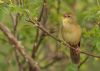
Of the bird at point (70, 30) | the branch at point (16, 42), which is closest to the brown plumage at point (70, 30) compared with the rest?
the bird at point (70, 30)

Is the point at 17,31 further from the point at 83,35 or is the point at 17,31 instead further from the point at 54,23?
the point at 83,35

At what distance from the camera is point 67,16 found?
18.1ft

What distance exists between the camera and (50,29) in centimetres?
685

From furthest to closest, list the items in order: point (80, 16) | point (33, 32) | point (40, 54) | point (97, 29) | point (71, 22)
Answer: point (40, 54)
point (33, 32)
point (80, 16)
point (71, 22)
point (97, 29)

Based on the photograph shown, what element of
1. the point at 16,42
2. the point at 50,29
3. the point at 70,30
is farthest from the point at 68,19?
the point at 50,29

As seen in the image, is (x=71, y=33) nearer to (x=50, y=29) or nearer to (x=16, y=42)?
(x=16, y=42)

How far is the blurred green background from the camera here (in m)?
4.84

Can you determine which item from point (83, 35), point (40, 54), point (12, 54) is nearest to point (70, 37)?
point (83, 35)

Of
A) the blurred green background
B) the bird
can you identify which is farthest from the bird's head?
the blurred green background

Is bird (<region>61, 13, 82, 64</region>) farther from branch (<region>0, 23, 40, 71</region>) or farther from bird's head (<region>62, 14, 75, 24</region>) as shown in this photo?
branch (<region>0, 23, 40, 71</region>)

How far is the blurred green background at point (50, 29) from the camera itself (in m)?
4.84

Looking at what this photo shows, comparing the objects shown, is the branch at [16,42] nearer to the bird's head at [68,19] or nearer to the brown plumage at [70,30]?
the brown plumage at [70,30]

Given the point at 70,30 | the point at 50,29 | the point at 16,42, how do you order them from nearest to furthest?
the point at 70,30
the point at 16,42
the point at 50,29

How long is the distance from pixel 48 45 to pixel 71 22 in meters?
2.56
